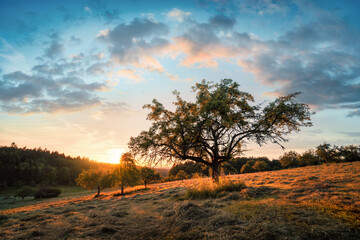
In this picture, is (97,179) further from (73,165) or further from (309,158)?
(73,165)

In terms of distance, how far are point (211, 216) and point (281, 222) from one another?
6.93ft

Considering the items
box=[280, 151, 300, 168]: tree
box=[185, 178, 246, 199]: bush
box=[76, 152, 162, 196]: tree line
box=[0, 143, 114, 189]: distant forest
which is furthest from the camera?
box=[0, 143, 114, 189]: distant forest

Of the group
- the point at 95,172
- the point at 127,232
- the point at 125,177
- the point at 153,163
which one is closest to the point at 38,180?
the point at 95,172

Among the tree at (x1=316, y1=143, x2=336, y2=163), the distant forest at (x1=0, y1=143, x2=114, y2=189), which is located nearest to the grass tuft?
the tree at (x1=316, y1=143, x2=336, y2=163)

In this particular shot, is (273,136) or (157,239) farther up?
(273,136)

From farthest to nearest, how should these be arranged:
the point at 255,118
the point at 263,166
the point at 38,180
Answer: the point at 38,180
the point at 263,166
the point at 255,118

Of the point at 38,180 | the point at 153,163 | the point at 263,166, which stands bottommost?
the point at 38,180

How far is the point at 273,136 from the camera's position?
13.8 metres

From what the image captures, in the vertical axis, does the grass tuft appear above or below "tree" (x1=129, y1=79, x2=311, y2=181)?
below

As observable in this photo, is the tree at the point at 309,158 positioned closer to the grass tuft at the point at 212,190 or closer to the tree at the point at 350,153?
the tree at the point at 350,153

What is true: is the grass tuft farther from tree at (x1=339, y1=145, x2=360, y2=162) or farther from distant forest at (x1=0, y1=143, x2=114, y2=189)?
distant forest at (x1=0, y1=143, x2=114, y2=189)

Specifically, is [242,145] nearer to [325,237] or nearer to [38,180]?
[325,237]

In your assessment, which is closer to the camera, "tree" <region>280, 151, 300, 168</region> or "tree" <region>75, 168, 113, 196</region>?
"tree" <region>75, 168, 113, 196</region>

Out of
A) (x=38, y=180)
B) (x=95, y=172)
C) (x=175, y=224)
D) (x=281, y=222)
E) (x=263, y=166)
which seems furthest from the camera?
(x=38, y=180)
